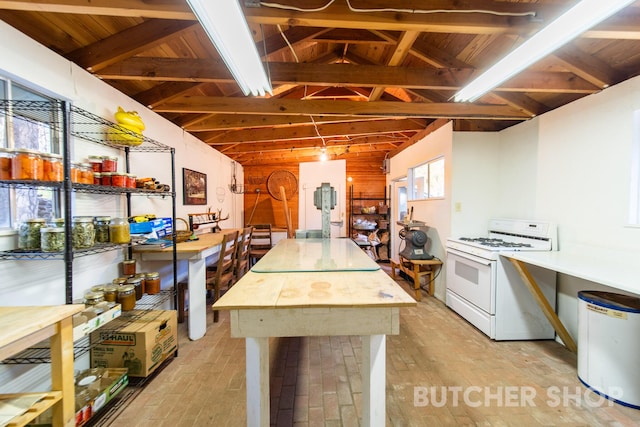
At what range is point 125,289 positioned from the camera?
194cm

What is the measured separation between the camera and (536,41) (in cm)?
147

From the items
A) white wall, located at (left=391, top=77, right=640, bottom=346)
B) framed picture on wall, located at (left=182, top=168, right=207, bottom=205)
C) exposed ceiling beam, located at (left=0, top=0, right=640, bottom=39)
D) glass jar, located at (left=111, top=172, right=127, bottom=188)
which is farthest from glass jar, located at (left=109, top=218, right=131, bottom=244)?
white wall, located at (left=391, top=77, right=640, bottom=346)

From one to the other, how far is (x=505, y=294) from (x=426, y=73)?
2.22 meters

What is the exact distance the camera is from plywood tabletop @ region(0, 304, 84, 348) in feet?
3.30

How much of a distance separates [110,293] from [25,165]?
985mm

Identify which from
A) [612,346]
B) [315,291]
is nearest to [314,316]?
[315,291]

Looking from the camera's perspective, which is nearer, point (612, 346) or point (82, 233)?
point (82, 233)

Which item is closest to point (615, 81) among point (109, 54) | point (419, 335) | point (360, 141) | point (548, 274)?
point (548, 274)

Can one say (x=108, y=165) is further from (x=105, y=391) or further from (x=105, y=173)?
(x=105, y=391)

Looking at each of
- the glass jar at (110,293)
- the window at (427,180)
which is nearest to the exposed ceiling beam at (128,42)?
the glass jar at (110,293)

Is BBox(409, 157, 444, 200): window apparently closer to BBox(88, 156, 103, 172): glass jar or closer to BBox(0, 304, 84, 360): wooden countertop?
BBox(88, 156, 103, 172): glass jar

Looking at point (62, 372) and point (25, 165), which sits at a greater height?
point (25, 165)

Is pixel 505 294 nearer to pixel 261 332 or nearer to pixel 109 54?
pixel 261 332

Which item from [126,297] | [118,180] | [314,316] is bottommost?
[126,297]
